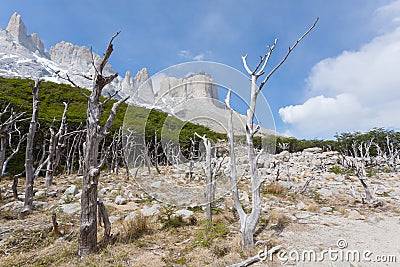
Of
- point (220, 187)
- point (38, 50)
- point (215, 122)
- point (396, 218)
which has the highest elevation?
point (38, 50)

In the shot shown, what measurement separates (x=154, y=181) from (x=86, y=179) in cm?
132

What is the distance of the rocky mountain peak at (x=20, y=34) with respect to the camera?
479 ft

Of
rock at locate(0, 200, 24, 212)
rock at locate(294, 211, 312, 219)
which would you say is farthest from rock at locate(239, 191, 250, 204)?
rock at locate(0, 200, 24, 212)

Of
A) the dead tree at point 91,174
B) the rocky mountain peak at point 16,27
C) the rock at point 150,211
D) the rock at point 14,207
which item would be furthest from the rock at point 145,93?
the rocky mountain peak at point 16,27

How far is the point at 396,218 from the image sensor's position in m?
8.15

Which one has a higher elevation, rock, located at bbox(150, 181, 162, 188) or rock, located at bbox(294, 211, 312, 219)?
rock, located at bbox(150, 181, 162, 188)

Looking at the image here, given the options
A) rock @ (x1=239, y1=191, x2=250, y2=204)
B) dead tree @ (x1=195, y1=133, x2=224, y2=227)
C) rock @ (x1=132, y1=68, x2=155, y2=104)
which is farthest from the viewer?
rock @ (x1=239, y1=191, x2=250, y2=204)

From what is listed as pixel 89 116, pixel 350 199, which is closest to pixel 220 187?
pixel 89 116

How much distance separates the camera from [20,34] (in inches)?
5807

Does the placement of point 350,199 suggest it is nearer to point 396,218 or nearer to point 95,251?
point 396,218

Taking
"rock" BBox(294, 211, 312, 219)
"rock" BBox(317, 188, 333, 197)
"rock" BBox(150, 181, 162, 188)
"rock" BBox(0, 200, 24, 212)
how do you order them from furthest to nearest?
1. "rock" BBox(317, 188, 333, 197)
2. "rock" BBox(0, 200, 24, 212)
3. "rock" BBox(294, 211, 312, 219)
4. "rock" BBox(150, 181, 162, 188)

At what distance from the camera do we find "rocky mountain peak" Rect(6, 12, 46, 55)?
146 metres

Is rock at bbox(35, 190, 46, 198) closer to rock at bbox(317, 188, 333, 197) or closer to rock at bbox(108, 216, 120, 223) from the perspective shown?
rock at bbox(108, 216, 120, 223)

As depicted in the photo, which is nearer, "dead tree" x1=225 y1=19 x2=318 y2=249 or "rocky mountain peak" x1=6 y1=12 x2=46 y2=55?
"dead tree" x1=225 y1=19 x2=318 y2=249
